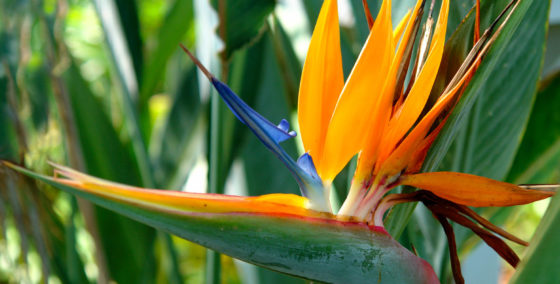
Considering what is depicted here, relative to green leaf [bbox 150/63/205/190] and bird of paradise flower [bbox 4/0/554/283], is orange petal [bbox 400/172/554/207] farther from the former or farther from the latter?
green leaf [bbox 150/63/205/190]

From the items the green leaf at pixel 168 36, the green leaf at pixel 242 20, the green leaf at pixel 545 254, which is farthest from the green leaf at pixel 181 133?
the green leaf at pixel 545 254

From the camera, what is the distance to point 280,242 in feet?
0.92

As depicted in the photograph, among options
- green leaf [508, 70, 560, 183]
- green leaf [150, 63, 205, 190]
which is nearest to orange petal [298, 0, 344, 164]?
green leaf [508, 70, 560, 183]

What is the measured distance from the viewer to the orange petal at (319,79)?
33cm

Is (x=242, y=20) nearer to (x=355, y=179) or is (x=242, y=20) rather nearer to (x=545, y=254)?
(x=355, y=179)

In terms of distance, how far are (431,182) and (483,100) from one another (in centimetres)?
27

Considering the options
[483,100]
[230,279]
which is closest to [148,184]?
[483,100]

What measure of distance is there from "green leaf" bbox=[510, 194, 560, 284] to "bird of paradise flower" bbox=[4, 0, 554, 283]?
6 cm

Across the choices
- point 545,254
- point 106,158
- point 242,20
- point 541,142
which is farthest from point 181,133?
point 545,254

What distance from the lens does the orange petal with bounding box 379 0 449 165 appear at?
1.00 feet

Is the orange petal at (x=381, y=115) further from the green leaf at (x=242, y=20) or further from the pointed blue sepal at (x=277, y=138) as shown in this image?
the green leaf at (x=242, y=20)

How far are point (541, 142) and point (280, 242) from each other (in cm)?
55

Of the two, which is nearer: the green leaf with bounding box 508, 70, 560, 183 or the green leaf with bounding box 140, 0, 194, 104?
the green leaf with bounding box 508, 70, 560, 183

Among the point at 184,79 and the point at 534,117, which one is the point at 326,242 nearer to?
the point at 534,117
